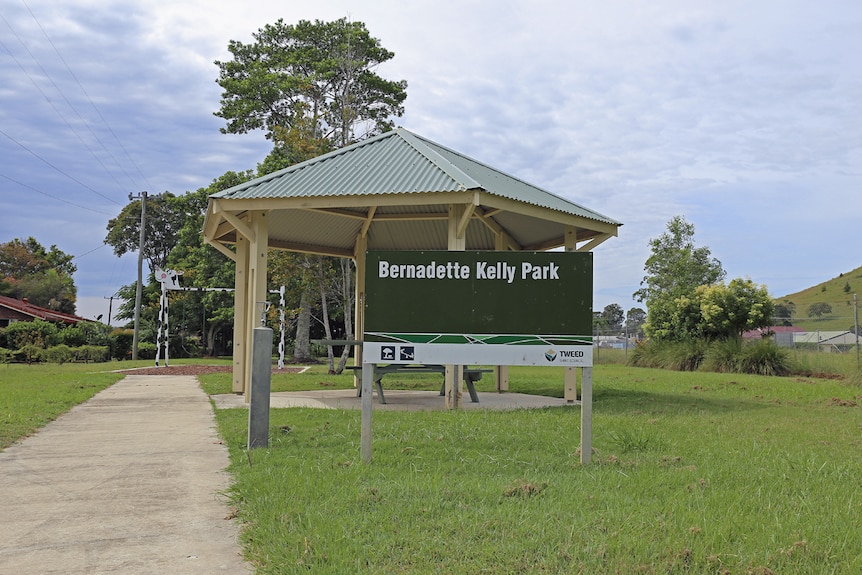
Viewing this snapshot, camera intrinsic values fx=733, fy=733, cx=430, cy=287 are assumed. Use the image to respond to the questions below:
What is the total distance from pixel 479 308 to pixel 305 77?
2667 centimetres

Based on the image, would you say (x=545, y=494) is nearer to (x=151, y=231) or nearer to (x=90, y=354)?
(x=90, y=354)

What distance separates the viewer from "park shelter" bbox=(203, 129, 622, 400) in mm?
10820

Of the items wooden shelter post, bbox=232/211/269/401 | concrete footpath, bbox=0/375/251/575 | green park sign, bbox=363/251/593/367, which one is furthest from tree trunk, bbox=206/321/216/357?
green park sign, bbox=363/251/593/367

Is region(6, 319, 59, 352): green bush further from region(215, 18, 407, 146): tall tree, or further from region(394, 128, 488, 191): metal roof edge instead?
region(394, 128, 488, 191): metal roof edge

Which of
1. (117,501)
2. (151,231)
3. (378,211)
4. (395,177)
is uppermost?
(151,231)

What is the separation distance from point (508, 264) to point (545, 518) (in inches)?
112

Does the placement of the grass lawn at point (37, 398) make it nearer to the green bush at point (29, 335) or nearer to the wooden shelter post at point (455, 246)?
the wooden shelter post at point (455, 246)

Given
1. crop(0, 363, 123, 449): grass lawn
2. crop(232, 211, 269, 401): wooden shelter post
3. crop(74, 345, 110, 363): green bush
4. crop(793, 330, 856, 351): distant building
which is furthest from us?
crop(74, 345, 110, 363): green bush

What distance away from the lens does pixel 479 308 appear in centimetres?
672

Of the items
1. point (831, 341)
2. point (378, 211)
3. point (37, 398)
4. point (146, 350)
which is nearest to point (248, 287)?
point (378, 211)

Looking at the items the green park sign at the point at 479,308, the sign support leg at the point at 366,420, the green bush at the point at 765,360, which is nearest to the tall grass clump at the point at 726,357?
the green bush at the point at 765,360

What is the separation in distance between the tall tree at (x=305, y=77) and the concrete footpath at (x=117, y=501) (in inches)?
889

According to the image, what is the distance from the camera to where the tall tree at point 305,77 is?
30312 millimetres

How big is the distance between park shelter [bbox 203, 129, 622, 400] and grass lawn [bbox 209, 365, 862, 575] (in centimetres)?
329
